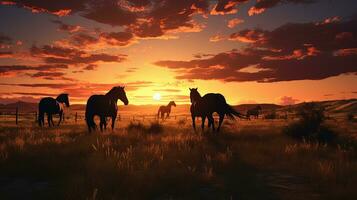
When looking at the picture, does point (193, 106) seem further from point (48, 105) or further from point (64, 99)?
point (64, 99)

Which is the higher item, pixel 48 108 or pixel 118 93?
pixel 118 93

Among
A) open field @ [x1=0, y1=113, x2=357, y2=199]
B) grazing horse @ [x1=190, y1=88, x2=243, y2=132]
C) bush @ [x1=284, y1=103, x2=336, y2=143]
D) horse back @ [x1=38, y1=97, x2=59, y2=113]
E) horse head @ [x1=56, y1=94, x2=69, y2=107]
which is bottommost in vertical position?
open field @ [x1=0, y1=113, x2=357, y2=199]

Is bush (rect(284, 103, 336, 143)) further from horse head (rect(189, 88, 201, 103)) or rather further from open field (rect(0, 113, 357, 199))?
horse head (rect(189, 88, 201, 103))

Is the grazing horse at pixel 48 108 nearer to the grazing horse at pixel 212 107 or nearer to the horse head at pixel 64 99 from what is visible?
the horse head at pixel 64 99

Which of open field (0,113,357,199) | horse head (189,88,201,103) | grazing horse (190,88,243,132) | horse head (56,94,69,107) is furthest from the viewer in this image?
horse head (56,94,69,107)

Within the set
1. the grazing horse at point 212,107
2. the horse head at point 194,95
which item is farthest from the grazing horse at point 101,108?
the grazing horse at point 212,107

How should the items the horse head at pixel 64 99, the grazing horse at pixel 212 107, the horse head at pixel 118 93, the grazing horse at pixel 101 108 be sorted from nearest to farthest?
1. the grazing horse at pixel 101 108
2. the grazing horse at pixel 212 107
3. the horse head at pixel 118 93
4. the horse head at pixel 64 99

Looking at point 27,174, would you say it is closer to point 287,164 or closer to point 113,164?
point 113,164

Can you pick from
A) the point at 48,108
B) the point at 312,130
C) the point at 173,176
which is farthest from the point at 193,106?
the point at 48,108

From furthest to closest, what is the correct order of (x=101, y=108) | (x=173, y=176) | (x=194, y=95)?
(x=194, y=95) < (x=101, y=108) < (x=173, y=176)

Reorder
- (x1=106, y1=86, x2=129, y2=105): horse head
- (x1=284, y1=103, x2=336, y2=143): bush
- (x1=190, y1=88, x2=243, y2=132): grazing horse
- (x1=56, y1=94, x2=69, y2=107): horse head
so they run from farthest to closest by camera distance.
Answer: (x1=56, y1=94, x2=69, y2=107): horse head
(x1=106, y1=86, x2=129, y2=105): horse head
(x1=190, y1=88, x2=243, y2=132): grazing horse
(x1=284, y1=103, x2=336, y2=143): bush

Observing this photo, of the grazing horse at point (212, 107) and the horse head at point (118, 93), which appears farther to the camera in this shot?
the horse head at point (118, 93)

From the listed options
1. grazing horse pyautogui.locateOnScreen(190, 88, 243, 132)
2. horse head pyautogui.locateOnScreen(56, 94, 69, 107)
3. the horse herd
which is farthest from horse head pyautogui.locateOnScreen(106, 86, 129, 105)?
horse head pyautogui.locateOnScreen(56, 94, 69, 107)

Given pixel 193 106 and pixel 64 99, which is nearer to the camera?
pixel 193 106
